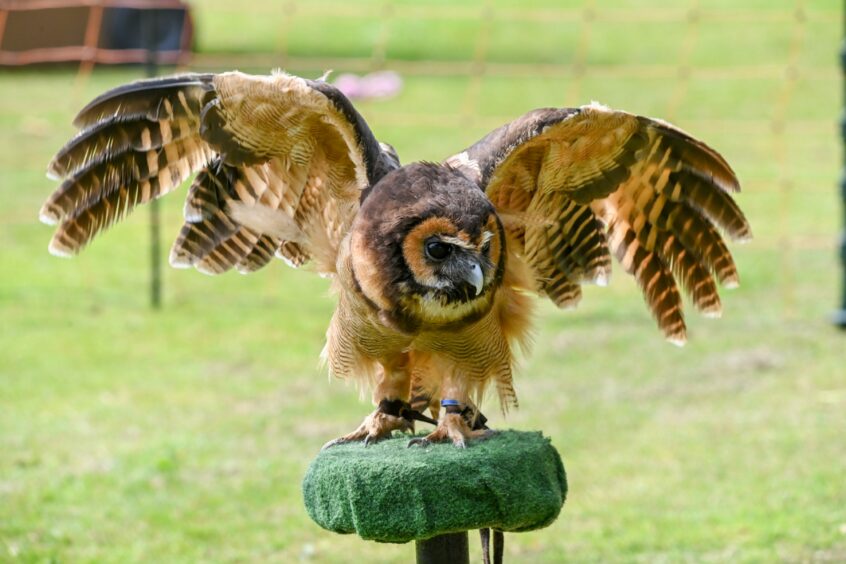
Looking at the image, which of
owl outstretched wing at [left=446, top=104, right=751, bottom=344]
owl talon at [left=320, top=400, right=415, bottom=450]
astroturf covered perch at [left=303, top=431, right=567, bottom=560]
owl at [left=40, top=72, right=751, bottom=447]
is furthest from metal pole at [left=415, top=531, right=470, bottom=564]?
owl outstretched wing at [left=446, top=104, right=751, bottom=344]

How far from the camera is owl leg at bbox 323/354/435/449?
4.79 metres

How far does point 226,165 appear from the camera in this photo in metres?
5.17

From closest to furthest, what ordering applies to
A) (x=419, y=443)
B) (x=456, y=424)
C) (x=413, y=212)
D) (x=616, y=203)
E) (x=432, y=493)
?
(x=432, y=493), (x=413, y=212), (x=419, y=443), (x=456, y=424), (x=616, y=203)

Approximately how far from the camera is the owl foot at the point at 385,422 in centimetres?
476

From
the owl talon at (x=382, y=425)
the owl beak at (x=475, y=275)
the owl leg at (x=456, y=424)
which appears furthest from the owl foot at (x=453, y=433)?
the owl beak at (x=475, y=275)

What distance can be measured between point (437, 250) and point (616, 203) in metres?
1.37

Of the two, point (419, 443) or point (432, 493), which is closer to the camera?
point (432, 493)

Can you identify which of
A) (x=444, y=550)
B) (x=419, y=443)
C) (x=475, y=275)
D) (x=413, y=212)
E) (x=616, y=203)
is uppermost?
(x=616, y=203)

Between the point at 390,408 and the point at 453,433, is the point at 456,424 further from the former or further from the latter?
the point at 390,408

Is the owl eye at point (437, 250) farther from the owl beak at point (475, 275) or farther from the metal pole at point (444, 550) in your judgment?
the metal pole at point (444, 550)

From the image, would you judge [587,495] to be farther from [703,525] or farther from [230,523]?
[230,523]

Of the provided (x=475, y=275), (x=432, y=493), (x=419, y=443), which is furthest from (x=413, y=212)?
(x=432, y=493)

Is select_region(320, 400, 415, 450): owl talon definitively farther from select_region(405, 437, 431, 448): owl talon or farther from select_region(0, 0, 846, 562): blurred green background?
select_region(0, 0, 846, 562): blurred green background

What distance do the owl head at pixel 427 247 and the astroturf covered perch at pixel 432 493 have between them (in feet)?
1.84
